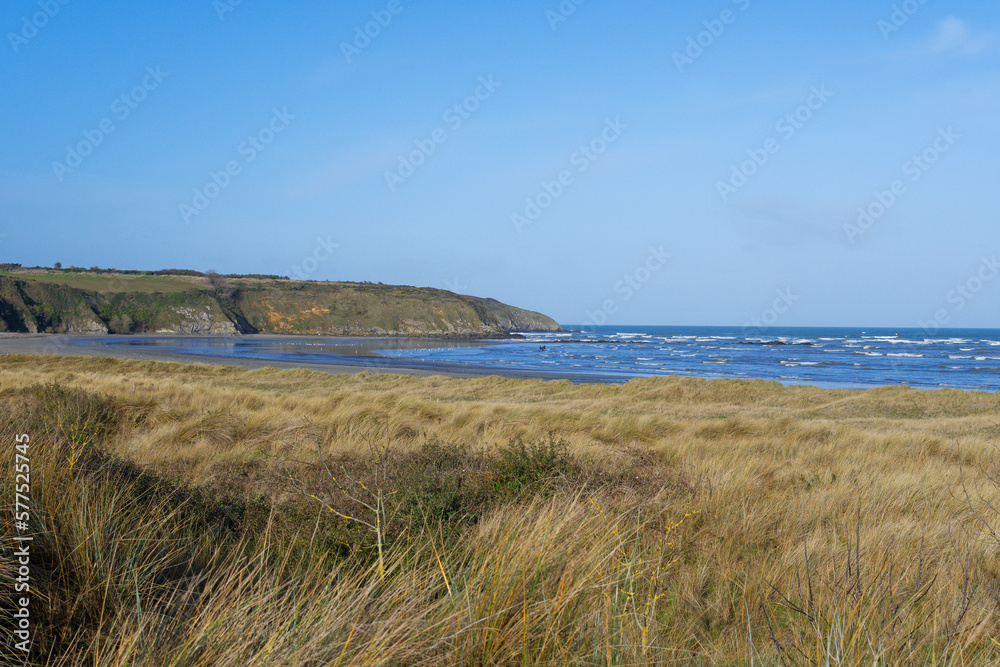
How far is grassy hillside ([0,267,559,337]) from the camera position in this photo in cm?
8075

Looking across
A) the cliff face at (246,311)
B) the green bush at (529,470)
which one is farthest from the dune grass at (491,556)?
the cliff face at (246,311)

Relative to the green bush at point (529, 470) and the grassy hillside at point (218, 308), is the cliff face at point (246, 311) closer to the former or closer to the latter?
the grassy hillside at point (218, 308)

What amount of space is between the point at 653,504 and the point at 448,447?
2.04 m

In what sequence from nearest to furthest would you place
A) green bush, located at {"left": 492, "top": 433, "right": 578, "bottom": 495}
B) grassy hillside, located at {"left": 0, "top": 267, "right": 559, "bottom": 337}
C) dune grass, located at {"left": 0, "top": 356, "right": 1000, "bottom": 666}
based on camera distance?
dune grass, located at {"left": 0, "top": 356, "right": 1000, "bottom": 666}
green bush, located at {"left": 492, "top": 433, "right": 578, "bottom": 495}
grassy hillside, located at {"left": 0, "top": 267, "right": 559, "bottom": 337}

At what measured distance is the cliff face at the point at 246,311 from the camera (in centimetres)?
8019

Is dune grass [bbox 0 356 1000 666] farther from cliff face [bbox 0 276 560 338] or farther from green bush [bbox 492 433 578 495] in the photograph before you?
cliff face [bbox 0 276 560 338]

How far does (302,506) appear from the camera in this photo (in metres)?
3.90

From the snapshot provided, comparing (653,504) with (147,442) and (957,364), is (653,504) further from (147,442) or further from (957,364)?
(957,364)

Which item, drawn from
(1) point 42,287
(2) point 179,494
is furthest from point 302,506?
(1) point 42,287

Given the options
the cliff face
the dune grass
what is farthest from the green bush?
the cliff face

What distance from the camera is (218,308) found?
99688 millimetres

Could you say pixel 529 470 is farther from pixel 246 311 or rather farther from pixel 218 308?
pixel 246 311

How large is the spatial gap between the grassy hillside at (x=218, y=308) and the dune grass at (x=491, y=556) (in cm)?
8721

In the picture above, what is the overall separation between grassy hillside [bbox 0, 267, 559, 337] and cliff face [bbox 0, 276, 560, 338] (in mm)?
133
